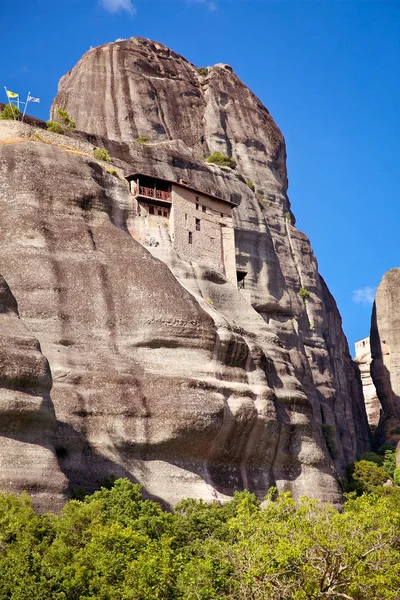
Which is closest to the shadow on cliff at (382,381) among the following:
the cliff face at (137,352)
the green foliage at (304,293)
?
the green foliage at (304,293)

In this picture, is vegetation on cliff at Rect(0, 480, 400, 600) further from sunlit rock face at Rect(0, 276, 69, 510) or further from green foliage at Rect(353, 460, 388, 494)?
green foliage at Rect(353, 460, 388, 494)

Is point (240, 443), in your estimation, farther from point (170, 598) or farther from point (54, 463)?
point (170, 598)

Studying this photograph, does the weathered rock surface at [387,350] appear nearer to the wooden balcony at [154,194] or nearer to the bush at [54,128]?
the wooden balcony at [154,194]

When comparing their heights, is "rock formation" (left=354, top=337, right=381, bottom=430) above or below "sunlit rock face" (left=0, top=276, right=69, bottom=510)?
above

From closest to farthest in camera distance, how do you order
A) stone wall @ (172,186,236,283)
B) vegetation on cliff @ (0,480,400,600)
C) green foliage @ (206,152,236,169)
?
1. vegetation on cliff @ (0,480,400,600)
2. stone wall @ (172,186,236,283)
3. green foliage @ (206,152,236,169)

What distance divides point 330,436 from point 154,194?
30.0 metres

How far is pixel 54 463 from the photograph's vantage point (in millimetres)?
44500

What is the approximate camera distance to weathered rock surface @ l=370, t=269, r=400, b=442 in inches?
4173

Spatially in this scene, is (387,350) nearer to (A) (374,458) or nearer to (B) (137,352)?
(A) (374,458)

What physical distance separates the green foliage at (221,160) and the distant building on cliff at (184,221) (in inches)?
1031

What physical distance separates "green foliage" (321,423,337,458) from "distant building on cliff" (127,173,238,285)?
20124mm

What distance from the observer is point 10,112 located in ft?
252

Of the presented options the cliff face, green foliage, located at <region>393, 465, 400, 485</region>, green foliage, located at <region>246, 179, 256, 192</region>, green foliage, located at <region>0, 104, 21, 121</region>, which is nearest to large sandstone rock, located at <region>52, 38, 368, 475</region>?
green foliage, located at <region>246, 179, 256, 192</region>

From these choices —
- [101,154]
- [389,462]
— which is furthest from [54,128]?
[389,462]
